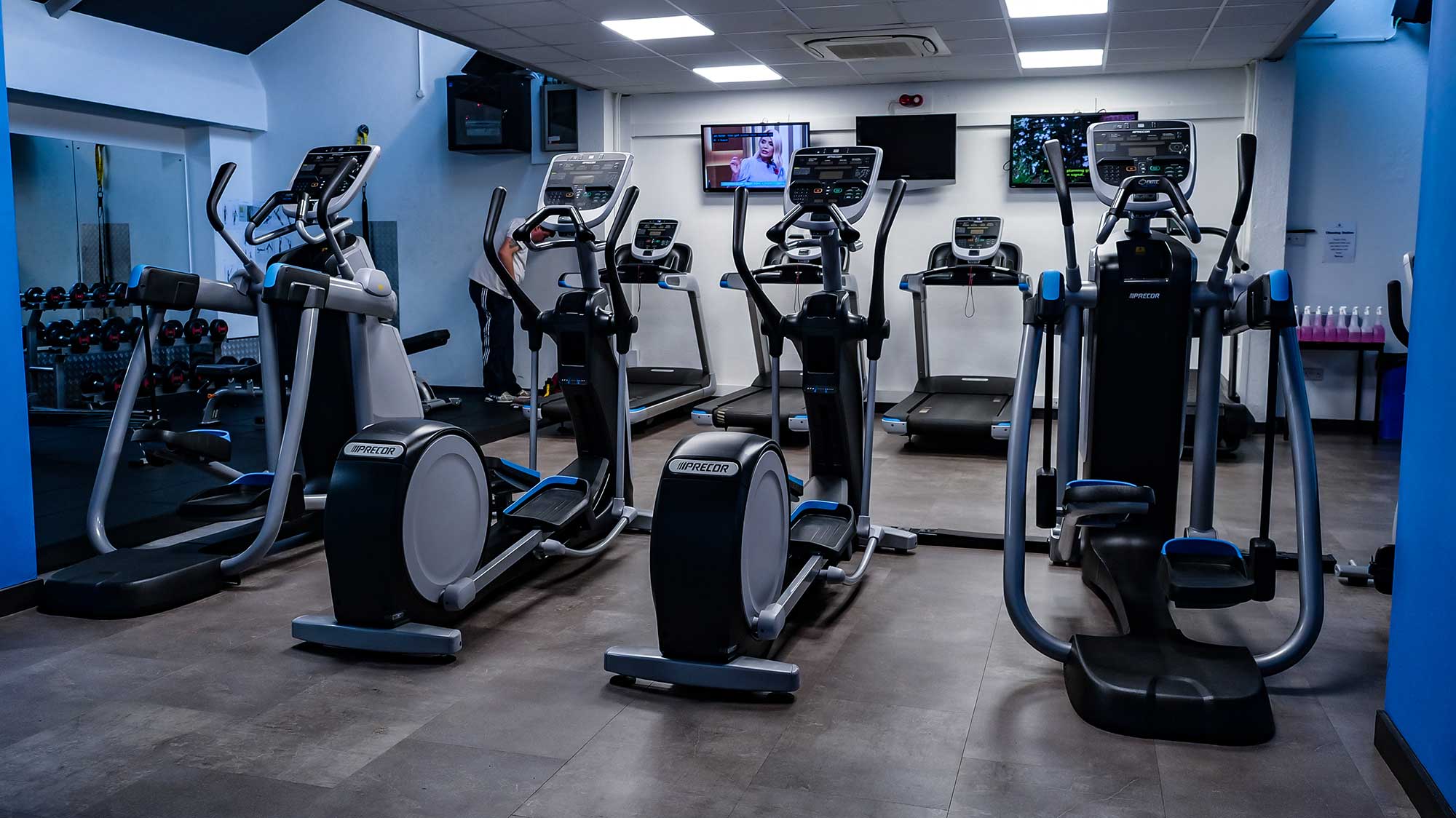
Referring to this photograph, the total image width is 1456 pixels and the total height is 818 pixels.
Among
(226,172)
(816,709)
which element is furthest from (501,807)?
(226,172)

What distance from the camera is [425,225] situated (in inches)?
374

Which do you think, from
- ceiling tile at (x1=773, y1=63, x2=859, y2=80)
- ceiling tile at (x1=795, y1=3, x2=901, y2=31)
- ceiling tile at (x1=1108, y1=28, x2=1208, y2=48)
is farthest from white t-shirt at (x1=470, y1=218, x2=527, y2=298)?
ceiling tile at (x1=1108, y1=28, x2=1208, y2=48)

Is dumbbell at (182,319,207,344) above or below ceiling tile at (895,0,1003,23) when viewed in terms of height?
below

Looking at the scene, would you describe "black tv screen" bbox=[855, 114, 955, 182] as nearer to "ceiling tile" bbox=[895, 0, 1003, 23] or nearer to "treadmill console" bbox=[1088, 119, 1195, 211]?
"ceiling tile" bbox=[895, 0, 1003, 23]

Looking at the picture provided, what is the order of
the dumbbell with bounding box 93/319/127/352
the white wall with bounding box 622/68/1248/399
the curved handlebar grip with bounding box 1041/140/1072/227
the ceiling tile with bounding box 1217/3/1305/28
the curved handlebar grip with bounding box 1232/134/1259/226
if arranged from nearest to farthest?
1. the curved handlebar grip with bounding box 1232/134/1259/226
2. the curved handlebar grip with bounding box 1041/140/1072/227
3. the ceiling tile with bounding box 1217/3/1305/28
4. the dumbbell with bounding box 93/319/127/352
5. the white wall with bounding box 622/68/1248/399

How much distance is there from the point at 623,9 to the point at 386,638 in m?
4.30

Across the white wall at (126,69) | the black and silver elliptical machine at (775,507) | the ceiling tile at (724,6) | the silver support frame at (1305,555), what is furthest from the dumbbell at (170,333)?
the silver support frame at (1305,555)

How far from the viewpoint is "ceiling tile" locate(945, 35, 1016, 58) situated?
6.91 meters

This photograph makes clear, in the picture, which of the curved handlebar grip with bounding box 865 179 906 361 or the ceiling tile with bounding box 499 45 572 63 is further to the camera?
the ceiling tile with bounding box 499 45 572 63

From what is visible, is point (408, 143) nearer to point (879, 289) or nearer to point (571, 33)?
point (571, 33)

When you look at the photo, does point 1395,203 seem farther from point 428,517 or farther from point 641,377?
point 428,517

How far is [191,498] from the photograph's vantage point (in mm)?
4094

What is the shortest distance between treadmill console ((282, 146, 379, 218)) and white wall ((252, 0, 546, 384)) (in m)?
4.68

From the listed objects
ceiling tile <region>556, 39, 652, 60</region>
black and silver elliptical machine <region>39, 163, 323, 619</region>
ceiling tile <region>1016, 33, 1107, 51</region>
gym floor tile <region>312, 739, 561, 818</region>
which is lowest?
gym floor tile <region>312, 739, 561, 818</region>
